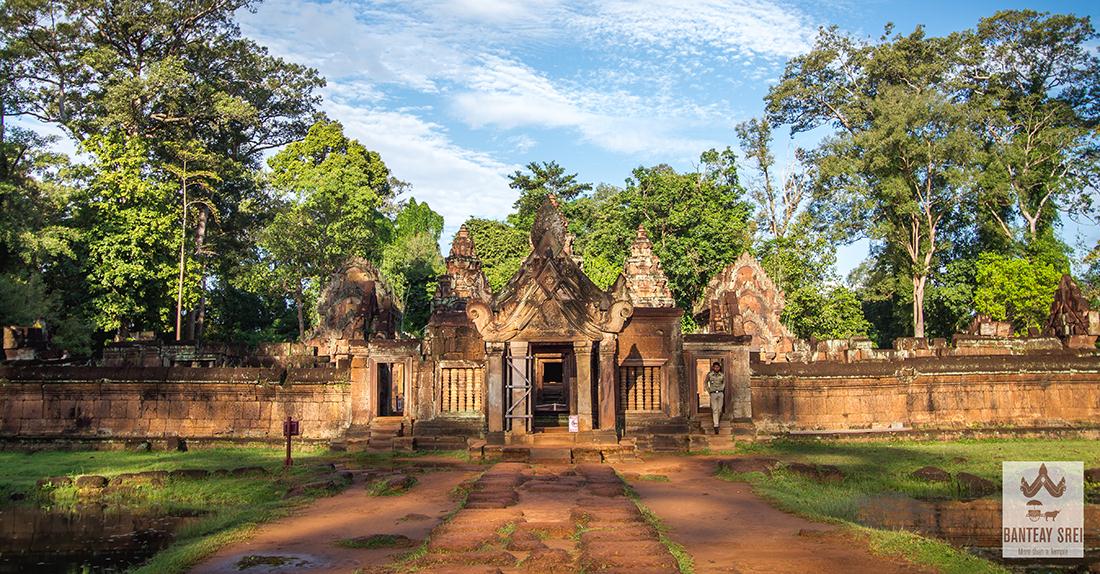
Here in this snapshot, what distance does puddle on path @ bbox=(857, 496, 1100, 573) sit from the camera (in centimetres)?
771

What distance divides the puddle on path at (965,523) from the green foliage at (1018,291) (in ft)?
91.8

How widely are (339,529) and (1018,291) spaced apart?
1373 inches

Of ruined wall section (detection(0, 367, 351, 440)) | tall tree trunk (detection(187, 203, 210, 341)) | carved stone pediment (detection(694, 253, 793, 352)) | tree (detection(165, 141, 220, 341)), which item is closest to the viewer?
ruined wall section (detection(0, 367, 351, 440))

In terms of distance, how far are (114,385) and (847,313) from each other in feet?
101

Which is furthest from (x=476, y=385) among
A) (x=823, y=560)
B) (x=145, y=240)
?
(x=145, y=240)

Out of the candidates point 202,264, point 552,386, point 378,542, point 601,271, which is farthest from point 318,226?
point 378,542

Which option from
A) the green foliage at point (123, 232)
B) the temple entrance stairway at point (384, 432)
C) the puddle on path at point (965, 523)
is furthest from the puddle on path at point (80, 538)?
the green foliage at point (123, 232)

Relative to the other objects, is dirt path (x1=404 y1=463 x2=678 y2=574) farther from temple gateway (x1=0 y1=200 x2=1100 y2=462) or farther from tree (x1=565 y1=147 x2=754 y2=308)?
tree (x1=565 y1=147 x2=754 y2=308)

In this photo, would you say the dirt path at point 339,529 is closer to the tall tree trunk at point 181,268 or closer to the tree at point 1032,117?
the tall tree trunk at point 181,268

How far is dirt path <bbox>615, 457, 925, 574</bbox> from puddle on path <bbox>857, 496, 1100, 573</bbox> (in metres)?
1.12

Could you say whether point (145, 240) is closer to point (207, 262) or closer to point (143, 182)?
point (143, 182)

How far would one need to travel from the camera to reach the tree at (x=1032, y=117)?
38.8 m

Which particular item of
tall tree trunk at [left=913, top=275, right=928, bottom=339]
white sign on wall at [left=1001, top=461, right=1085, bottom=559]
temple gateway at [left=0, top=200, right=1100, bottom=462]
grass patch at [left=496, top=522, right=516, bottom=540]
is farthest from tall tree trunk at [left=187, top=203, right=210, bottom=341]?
tall tree trunk at [left=913, top=275, right=928, bottom=339]

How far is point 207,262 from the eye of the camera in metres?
38.8
